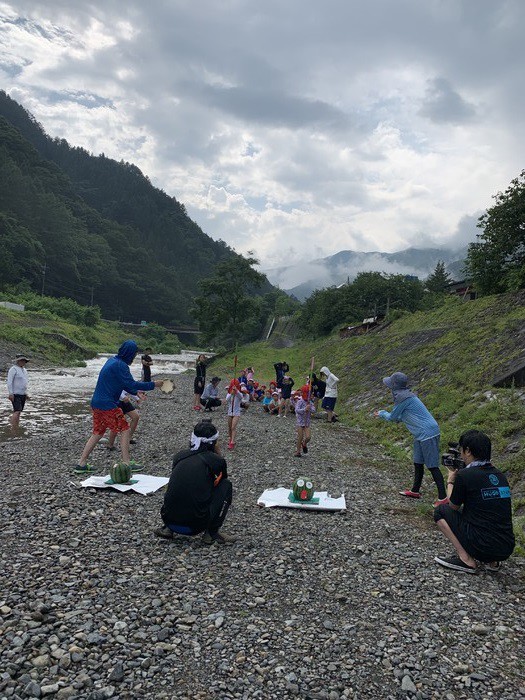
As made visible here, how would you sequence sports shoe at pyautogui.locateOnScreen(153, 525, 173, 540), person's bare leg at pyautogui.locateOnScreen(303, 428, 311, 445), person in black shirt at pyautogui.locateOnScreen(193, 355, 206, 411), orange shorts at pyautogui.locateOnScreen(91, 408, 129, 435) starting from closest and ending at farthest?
sports shoe at pyautogui.locateOnScreen(153, 525, 173, 540), orange shorts at pyautogui.locateOnScreen(91, 408, 129, 435), person's bare leg at pyautogui.locateOnScreen(303, 428, 311, 445), person in black shirt at pyautogui.locateOnScreen(193, 355, 206, 411)

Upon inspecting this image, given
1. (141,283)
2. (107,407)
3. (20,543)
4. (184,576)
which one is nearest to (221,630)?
(184,576)

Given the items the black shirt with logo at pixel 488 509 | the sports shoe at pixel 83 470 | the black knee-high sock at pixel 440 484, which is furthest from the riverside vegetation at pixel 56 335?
the black shirt with logo at pixel 488 509

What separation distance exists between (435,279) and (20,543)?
93.8m

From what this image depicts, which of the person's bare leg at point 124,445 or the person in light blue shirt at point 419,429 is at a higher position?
the person in light blue shirt at point 419,429

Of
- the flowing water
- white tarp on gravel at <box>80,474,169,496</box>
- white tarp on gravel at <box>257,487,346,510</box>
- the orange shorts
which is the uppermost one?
the orange shorts

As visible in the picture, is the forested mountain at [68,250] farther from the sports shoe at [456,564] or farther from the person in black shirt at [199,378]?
the sports shoe at [456,564]

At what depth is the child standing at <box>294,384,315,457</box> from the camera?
13219mm

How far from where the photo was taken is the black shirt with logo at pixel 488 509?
6.48 meters

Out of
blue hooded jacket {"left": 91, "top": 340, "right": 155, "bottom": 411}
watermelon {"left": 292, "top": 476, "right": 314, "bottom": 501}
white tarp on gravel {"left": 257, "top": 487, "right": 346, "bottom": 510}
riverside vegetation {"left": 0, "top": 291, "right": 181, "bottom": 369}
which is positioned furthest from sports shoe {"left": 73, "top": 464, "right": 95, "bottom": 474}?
riverside vegetation {"left": 0, "top": 291, "right": 181, "bottom": 369}

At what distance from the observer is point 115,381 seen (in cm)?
1041

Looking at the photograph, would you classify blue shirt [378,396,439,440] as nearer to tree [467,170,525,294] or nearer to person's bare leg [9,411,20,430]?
person's bare leg [9,411,20,430]

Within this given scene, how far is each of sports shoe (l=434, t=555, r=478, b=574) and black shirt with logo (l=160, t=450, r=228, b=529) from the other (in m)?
3.61

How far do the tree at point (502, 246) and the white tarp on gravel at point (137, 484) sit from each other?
24.3 m

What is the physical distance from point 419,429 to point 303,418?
175 inches
